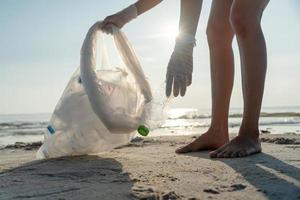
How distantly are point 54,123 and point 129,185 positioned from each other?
1.23 metres

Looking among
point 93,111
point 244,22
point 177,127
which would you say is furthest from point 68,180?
point 177,127

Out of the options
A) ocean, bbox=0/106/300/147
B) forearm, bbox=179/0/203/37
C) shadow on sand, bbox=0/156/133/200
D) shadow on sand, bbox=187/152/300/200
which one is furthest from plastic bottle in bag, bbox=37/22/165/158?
shadow on sand, bbox=187/152/300/200

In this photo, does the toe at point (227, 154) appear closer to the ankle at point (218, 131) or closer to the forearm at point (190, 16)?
the ankle at point (218, 131)

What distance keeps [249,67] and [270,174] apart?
0.89m

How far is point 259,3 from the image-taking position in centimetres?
281

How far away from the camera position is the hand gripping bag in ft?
9.34

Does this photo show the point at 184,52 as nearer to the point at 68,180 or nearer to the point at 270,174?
the point at 270,174

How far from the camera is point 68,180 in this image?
213cm

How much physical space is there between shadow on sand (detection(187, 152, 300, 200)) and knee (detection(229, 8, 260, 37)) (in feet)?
2.70

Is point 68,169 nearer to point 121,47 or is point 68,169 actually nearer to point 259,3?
point 121,47

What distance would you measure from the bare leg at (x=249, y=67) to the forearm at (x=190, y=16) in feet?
0.80

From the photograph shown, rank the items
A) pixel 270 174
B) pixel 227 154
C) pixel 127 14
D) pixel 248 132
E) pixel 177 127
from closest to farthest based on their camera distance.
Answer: pixel 270 174 → pixel 227 154 → pixel 248 132 → pixel 127 14 → pixel 177 127

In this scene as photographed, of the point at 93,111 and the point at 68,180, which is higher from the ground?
the point at 93,111

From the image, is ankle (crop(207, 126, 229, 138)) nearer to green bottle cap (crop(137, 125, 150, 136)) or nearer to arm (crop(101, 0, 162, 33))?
green bottle cap (crop(137, 125, 150, 136))
